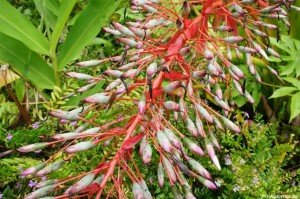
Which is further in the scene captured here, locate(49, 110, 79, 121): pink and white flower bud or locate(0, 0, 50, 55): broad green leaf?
locate(0, 0, 50, 55): broad green leaf

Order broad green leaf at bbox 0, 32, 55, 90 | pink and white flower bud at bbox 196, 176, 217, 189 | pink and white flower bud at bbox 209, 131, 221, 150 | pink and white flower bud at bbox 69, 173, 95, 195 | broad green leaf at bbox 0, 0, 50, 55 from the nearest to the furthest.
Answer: pink and white flower bud at bbox 69, 173, 95, 195 < pink and white flower bud at bbox 196, 176, 217, 189 < pink and white flower bud at bbox 209, 131, 221, 150 < broad green leaf at bbox 0, 0, 50, 55 < broad green leaf at bbox 0, 32, 55, 90

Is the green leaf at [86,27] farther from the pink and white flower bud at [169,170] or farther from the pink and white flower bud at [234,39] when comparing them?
the pink and white flower bud at [169,170]

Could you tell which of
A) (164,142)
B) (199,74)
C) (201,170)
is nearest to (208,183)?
(201,170)

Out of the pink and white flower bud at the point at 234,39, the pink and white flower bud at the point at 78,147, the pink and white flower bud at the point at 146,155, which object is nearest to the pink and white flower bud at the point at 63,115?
the pink and white flower bud at the point at 78,147

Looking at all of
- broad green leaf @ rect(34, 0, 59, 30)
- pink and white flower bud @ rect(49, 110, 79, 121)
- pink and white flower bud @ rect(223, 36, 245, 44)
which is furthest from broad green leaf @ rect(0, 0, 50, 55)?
pink and white flower bud @ rect(223, 36, 245, 44)

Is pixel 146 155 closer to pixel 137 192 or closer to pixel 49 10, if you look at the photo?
pixel 137 192

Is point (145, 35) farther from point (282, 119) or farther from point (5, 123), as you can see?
point (282, 119)

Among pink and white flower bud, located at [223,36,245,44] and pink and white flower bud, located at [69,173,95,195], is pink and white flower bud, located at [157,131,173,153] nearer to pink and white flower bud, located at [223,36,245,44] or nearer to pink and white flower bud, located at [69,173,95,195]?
pink and white flower bud, located at [69,173,95,195]
